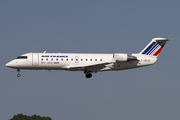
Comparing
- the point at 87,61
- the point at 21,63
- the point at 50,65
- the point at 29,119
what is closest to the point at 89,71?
the point at 87,61

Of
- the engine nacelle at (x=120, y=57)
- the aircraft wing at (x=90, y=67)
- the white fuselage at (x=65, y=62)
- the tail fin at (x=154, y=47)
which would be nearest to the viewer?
the white fuselage at (x=65, y=62)

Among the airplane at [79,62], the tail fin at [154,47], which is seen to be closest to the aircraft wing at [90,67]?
the airplane at [79,62]

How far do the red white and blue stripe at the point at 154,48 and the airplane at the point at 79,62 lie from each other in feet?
4.13

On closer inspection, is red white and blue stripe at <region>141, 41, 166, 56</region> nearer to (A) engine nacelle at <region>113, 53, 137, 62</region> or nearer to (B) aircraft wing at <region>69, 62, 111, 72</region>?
(A) engine nacelle at <region>113, 53, 137, 62</region>

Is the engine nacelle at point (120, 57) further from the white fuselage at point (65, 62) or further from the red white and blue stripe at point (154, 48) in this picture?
the red white and blue stripe at point (154, 48)

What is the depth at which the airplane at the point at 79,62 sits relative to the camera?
200ft

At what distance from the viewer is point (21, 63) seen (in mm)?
61281

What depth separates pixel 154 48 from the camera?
65.9 meters

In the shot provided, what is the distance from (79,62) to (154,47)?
39.9ft

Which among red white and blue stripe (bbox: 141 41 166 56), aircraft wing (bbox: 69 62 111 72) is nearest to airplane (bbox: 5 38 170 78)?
aircraft wing (bbox: 69 62 111 72)

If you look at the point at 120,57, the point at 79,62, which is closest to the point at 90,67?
the point at 79,62

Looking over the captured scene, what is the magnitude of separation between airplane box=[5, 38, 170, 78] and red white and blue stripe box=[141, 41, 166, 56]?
1.26m

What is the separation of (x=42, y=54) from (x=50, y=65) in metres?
2.06

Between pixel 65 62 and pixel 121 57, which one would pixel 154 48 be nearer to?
pixel 121 57
